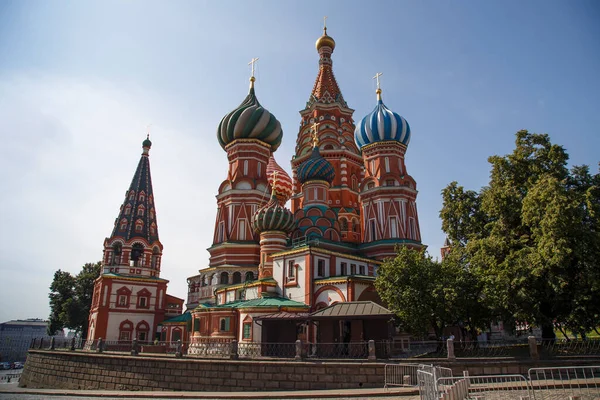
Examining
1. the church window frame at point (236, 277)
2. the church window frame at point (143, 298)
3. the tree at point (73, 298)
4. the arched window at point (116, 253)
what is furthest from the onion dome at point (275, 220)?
the tree at point (73, 298)

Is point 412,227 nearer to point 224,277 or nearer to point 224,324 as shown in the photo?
point 224,277

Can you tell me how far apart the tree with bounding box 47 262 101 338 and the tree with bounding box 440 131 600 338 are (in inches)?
1478

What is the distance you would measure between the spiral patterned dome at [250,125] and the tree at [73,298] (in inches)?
794

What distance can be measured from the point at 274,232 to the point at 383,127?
48.0ft

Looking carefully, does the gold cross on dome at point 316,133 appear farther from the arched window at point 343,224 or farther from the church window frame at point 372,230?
the church window frame at point 372,230

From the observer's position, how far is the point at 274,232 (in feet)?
104

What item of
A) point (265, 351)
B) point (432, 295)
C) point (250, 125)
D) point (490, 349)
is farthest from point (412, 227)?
point (265, 351)

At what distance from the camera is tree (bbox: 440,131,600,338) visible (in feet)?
57.1

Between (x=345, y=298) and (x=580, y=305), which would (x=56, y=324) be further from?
(x=580, y=305)

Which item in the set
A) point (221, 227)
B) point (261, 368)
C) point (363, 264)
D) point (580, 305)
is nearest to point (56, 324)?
point (221, 227)

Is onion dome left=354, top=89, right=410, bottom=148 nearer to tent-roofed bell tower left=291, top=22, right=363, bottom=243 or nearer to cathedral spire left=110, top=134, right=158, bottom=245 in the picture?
tent-roofed bell tower left=291, top=22, right=363, bottom=243

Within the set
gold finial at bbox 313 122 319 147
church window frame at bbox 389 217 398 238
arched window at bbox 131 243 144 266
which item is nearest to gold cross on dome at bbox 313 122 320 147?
gold finial at bbox 313 122 319 147

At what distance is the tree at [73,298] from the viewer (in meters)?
43.4

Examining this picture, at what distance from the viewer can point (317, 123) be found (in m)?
43.5
